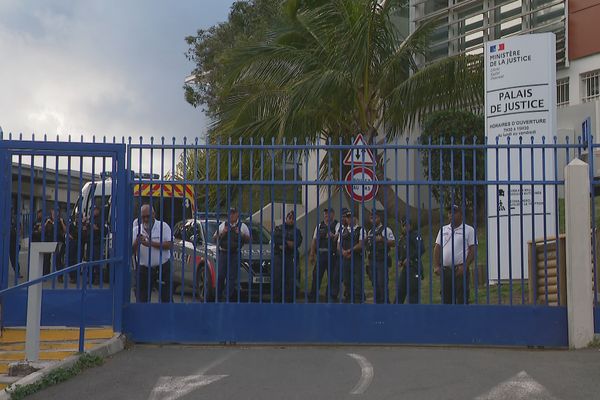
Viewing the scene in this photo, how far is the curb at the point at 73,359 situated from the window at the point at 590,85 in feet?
58.5

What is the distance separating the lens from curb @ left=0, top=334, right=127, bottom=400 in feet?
21.8

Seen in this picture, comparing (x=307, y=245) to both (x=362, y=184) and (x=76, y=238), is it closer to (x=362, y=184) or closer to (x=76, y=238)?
(x=362, y=184)

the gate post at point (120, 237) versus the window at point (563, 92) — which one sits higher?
the window at point (563, 92)

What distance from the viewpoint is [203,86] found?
3606 cm

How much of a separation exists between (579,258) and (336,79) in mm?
7769

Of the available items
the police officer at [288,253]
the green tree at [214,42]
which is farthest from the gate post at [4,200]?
the green tree at [214,42]

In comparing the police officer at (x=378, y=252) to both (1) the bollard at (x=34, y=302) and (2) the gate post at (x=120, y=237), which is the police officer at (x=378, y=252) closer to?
(2) the gate post at (x=120, y=237)

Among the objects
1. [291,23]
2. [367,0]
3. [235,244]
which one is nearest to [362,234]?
[235,244]

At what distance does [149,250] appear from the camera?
937 cm

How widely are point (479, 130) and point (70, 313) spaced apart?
1345cm

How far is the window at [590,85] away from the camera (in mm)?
22156

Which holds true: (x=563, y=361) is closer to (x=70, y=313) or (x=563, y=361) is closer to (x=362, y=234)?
(x=362, y=234)

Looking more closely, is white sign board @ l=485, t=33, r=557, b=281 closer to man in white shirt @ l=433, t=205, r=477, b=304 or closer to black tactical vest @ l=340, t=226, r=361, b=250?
man in white shirt @ l=433, t=205, r=477, b=304

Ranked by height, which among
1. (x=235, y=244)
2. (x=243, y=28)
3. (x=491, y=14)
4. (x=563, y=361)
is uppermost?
(x=243, y=28)
